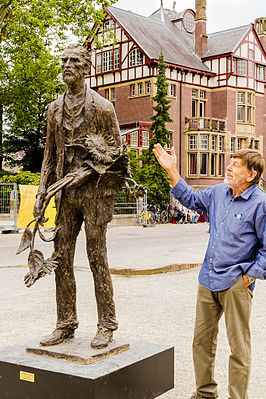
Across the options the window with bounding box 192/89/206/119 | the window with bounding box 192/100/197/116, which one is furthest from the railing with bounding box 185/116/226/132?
the window with bounding box 192/100/197/116

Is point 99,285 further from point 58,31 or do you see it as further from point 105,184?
point 58,31

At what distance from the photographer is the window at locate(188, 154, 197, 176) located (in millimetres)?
42919

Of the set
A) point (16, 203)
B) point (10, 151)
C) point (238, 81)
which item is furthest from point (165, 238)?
point (238, 81)

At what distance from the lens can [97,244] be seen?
14.9ft

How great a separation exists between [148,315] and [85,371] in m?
3.71

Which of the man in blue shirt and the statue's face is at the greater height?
the statue's face

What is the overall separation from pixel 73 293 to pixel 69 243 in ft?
1.43

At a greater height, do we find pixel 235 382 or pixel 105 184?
pixel 105 184

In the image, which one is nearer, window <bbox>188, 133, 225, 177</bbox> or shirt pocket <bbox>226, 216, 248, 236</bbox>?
shirt pocket <bbox>226, 216, 248, 236</bbox>

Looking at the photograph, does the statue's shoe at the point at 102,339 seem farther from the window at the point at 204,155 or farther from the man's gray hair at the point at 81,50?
the window at the point at 204,155

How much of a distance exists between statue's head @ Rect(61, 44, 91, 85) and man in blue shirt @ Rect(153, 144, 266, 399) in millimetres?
989

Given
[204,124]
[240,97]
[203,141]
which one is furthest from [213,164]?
[240,97]

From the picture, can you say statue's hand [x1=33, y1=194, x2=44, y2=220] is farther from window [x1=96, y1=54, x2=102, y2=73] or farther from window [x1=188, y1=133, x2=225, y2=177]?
window [x1=96, y1=54, x2=102, y2=73]

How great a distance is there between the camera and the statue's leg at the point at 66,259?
4.54 metres
